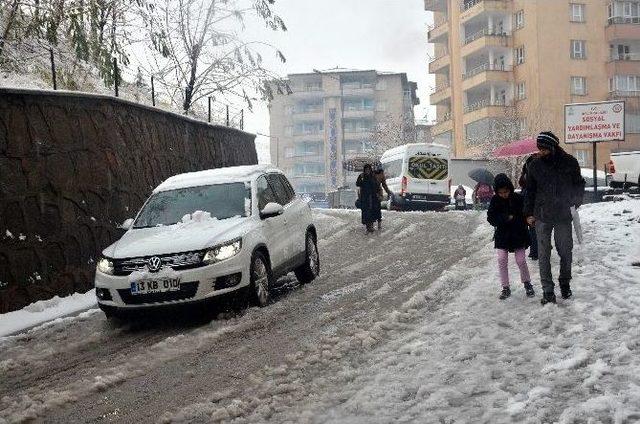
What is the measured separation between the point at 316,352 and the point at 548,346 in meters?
1.94

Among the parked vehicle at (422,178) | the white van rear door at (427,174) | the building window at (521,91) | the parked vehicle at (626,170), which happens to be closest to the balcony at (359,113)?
the building window at (521,91)

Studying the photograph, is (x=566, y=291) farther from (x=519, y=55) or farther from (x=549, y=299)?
(x=519, y=55)

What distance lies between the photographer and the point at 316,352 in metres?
5.36

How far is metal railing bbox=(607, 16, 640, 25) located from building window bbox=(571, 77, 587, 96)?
4785 mm

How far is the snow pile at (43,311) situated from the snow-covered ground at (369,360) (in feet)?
1.41

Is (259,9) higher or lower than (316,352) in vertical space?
higher

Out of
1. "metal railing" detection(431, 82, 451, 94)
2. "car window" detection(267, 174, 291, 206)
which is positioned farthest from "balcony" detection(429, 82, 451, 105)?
"car window" detection(267, 174, 291, 206)

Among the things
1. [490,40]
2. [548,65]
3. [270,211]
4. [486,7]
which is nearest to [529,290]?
[270,211]

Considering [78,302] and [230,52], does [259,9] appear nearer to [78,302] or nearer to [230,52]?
[230,52]

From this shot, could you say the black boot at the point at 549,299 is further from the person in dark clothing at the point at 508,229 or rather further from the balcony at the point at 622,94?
the balcony at the point at 622,94

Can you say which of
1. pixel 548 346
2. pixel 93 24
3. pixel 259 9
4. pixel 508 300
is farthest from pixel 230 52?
pixel 548 346

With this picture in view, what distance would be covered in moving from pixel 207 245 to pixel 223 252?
8.2 inches

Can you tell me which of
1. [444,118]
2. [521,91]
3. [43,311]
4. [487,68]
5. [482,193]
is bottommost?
[43,311]

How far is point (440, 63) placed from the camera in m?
54.8
